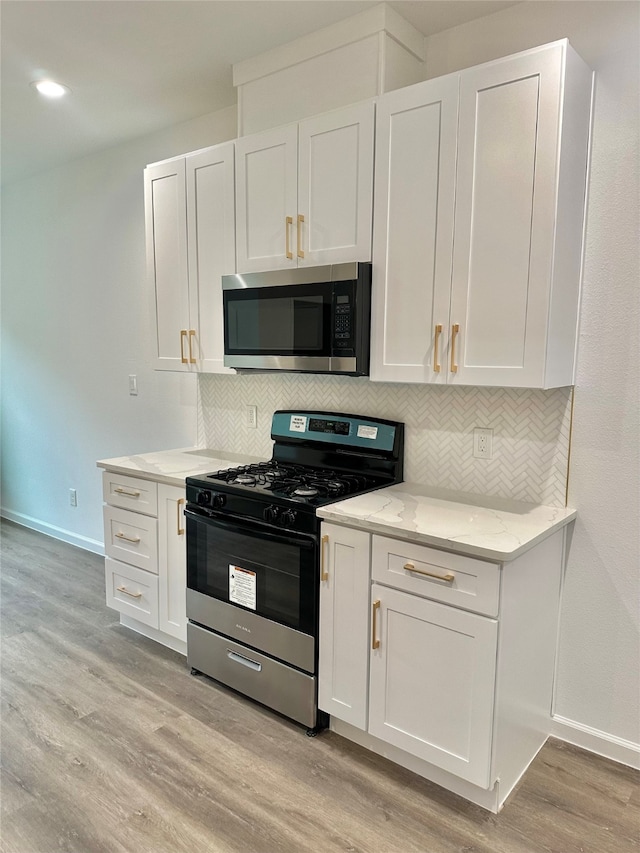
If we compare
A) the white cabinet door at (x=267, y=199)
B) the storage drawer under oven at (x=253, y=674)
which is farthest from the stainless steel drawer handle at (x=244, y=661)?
the white cabinet door at (x=267, y=199)

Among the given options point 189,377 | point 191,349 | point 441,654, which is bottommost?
point 441,654

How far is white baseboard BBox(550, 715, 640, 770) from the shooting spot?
2.12 m

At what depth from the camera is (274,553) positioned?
228cm

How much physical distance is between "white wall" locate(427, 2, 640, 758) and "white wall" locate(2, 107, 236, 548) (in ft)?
5.69

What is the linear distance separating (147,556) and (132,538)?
0.42ft

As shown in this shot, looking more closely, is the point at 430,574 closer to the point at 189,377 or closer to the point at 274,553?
the point at 274,553

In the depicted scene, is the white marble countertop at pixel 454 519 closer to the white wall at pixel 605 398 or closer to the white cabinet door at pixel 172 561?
the white wall at pixel 605 398

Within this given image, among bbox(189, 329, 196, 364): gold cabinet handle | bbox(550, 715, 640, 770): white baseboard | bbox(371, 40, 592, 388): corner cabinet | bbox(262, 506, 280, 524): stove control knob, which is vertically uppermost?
bbox(371, 40, 592, 388): corner cabinet

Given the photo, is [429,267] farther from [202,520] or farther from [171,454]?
[171,454]

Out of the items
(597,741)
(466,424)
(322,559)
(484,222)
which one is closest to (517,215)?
(484,222)

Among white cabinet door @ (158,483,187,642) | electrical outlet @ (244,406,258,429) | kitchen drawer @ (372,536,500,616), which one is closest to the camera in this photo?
kitchen drawer @ (372,536,500,616)

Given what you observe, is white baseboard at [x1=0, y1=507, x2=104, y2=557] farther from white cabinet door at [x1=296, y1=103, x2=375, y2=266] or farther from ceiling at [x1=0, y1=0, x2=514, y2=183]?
white cabinet door at [x1=296, y1=103, x2=375, y2=266]

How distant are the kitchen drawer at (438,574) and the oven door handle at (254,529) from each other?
301mm

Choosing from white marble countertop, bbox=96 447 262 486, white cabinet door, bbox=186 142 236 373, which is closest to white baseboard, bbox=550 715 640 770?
white marble countertop, bbox=96 447 262 486
